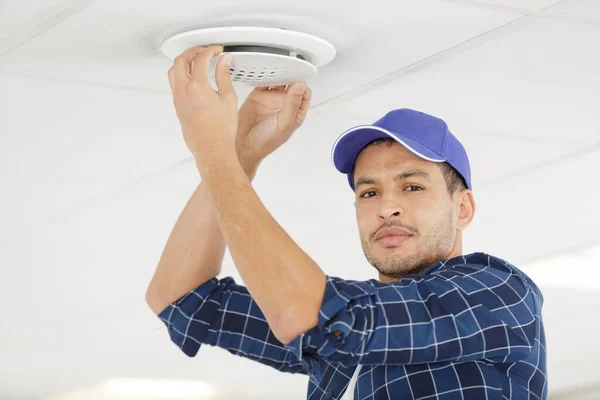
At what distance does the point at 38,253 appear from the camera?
120 inches

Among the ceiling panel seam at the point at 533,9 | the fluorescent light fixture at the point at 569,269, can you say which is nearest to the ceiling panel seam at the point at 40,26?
the ceiling panel seam at the point at 533,9

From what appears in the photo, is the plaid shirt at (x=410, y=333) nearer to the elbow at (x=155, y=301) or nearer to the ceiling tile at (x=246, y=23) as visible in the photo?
the elbow at (x=155, y=301)

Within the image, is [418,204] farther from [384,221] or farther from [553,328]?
[553,328]

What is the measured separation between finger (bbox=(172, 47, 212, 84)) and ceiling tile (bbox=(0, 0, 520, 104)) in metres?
0.05

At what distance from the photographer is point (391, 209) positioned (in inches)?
68.3

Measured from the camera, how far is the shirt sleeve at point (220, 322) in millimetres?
1731

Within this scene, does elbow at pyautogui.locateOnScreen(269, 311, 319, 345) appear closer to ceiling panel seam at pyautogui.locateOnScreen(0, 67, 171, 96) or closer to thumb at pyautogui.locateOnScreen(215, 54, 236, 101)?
Result: thumb at pyautogui.locateOnScreen(215, 54, 236, 101)

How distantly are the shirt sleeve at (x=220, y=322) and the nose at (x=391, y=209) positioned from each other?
28 centimetres

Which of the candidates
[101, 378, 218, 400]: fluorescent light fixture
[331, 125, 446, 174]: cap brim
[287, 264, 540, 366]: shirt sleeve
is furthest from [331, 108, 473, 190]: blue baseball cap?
[101, 378, 218, 400]: fluorescent light fixture

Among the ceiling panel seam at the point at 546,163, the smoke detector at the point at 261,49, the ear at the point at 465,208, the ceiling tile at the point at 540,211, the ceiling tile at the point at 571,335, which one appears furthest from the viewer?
the ceiling tile at the point at 571,335

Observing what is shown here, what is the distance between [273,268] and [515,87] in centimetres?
81

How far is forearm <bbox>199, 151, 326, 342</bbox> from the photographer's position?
1378 millimetres

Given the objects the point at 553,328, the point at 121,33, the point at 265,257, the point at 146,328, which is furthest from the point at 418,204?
the point at 553,328

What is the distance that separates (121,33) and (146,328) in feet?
8.23
